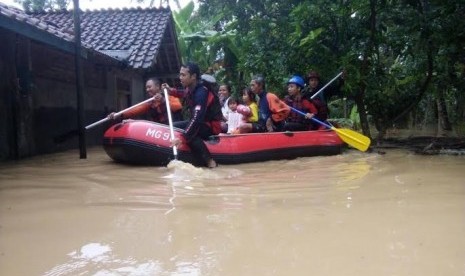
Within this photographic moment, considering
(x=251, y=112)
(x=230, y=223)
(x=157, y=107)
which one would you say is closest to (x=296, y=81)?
(x=251, y=112)

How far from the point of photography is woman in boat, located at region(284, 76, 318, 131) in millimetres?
7512

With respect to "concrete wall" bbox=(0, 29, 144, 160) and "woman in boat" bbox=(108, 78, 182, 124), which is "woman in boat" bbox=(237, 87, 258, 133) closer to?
"woman in boat" bbox=(108, 78, 182, 124)

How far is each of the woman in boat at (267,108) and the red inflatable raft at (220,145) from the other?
1.44 ft

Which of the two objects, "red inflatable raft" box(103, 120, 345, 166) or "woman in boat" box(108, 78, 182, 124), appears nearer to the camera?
"red inflatable raft" box(103, 120, 345, 166)

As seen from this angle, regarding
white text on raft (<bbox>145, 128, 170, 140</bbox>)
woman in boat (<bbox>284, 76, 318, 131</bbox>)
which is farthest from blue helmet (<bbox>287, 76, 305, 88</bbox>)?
white text on raft (<bbox>145, 128, 170, 140</bbox>)

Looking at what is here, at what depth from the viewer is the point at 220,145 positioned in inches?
243

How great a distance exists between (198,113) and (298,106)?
242 centimetres

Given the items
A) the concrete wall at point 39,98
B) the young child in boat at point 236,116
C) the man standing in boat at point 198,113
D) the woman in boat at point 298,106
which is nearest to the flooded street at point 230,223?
the man standing in boat at point 198,113

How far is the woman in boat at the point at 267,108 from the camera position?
7.25 m

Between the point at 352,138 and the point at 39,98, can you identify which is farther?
the point at 352,138

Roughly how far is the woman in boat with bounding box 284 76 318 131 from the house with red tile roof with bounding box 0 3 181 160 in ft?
10.5

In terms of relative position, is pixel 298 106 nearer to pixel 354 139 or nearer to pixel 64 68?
pixel 354 139

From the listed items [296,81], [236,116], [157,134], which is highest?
[296,81]

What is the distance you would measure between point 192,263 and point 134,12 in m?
11.0
